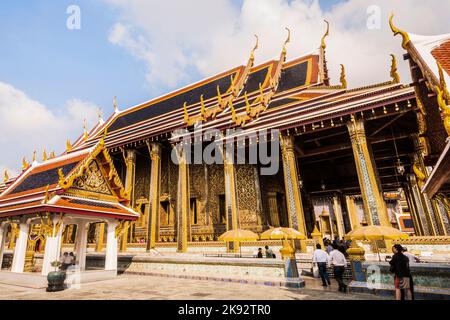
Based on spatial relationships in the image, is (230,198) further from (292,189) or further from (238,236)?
(238,236)

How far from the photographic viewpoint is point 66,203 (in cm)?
717

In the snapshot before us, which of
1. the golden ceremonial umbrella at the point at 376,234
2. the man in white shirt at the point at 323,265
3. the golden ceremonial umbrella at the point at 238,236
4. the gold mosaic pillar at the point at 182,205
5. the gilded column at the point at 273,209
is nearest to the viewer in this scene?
the golden ceremonial umbrella at the point at 376,234

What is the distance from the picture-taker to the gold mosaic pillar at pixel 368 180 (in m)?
9.21

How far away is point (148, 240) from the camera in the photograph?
13586 mm

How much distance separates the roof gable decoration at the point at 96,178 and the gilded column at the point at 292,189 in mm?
6754

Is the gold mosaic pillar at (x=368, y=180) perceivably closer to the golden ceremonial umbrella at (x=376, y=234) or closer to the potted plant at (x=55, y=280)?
the golden ceremonial umbrella at (x=376, y=234)

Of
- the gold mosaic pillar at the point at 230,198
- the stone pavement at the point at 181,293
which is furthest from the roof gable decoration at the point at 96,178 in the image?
the gold mosaic pillar at the point at 230,198

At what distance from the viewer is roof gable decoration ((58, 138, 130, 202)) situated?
7922 millimetres

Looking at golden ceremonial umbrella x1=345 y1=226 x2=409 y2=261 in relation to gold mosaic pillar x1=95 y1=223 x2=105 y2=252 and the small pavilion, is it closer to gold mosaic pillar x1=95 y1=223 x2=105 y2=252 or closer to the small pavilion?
the small pavilion

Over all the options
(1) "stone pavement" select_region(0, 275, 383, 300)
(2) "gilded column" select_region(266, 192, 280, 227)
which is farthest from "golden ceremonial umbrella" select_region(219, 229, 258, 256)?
(2) "gilded column" select_region(266, 192, 280, 227)

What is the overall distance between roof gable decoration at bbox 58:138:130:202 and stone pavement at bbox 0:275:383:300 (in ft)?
9.19

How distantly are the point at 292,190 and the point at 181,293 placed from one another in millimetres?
6913

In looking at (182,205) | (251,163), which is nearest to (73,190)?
(182,205)
